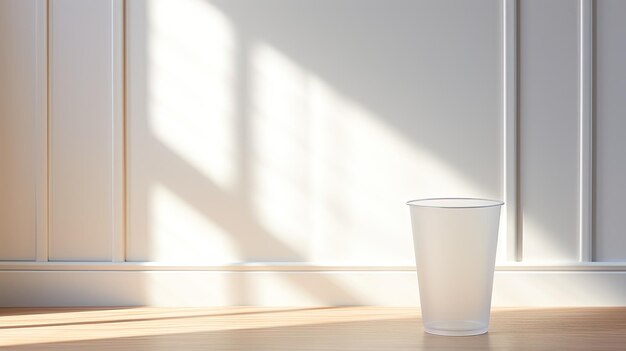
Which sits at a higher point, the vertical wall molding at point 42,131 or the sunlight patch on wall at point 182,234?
the vertical wall molding at point 42,131

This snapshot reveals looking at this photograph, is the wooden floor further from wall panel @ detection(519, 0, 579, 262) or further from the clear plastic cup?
wall panel @ detection(519, 0, 579, 262)

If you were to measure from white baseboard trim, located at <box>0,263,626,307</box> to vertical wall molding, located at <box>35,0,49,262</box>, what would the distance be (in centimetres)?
8

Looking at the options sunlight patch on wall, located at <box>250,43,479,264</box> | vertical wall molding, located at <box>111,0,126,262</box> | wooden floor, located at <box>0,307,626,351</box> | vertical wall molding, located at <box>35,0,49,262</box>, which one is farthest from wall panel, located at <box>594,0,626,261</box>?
vertical wall molding, located at <box>35,0,49,262</box>

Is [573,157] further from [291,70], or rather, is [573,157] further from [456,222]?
[291,70]

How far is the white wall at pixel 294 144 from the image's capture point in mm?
2023

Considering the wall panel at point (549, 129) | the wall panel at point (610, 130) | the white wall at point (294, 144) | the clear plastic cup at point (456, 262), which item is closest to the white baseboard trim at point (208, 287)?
the white wall at point (294, 144)

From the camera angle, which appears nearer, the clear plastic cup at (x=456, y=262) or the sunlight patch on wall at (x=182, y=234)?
the clear plastic cup at (x=456, y=262)

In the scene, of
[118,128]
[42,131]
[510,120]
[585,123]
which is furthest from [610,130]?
[42,131]

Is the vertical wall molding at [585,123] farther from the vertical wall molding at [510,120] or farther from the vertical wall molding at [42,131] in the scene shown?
the vertical wall molding at [42,131]

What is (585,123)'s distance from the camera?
2.01m

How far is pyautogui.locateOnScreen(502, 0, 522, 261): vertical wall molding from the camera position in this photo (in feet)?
6.59

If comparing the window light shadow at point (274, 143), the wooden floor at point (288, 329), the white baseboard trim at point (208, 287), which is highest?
the window light shadow at point (274, 143)

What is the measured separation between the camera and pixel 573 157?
2.03m

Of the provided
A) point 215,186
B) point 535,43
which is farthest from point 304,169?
point 535,43
